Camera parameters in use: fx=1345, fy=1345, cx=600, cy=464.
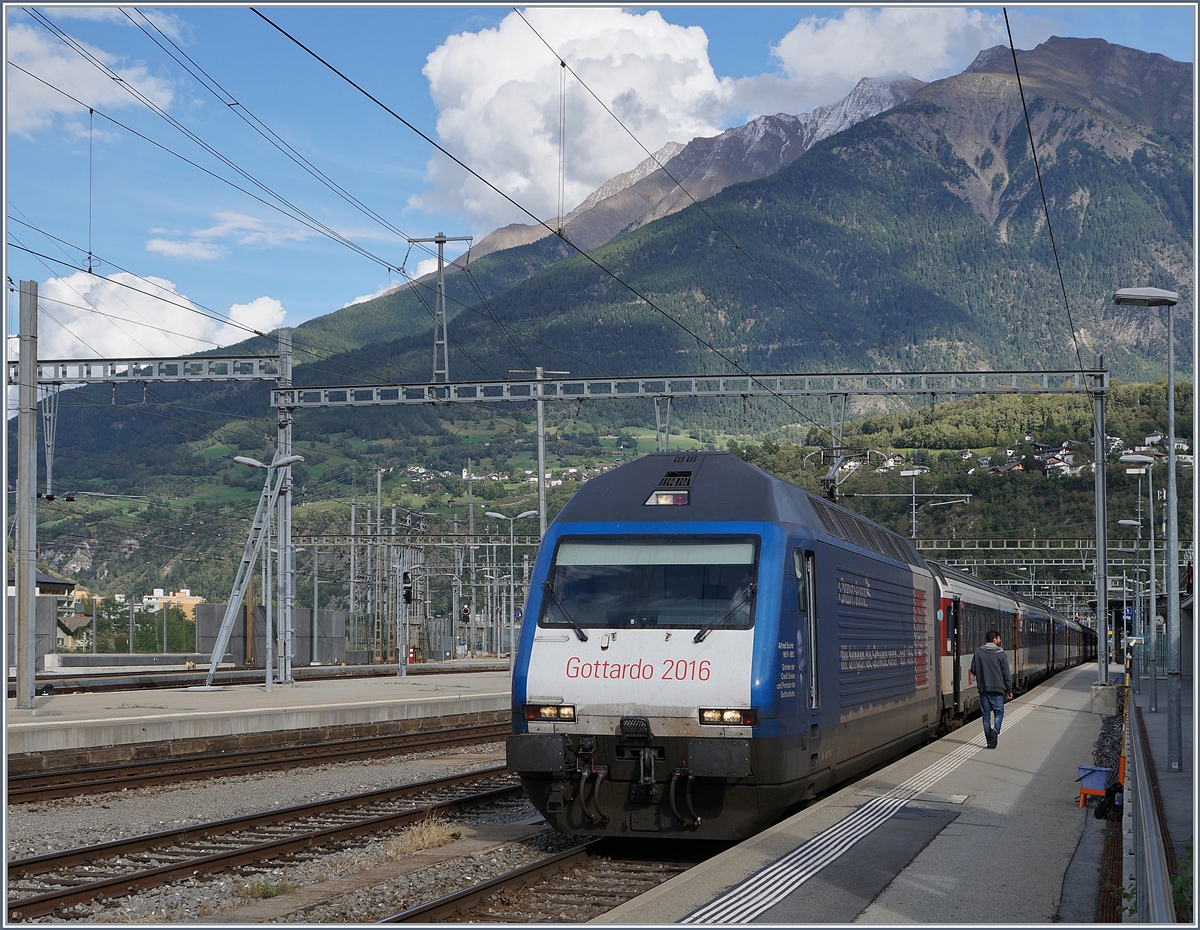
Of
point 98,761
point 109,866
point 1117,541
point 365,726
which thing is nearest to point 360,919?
point 109,866

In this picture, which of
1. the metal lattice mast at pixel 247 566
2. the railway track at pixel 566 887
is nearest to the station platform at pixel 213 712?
the metal lattice mast at pixel 247 566

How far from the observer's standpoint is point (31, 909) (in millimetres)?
9477

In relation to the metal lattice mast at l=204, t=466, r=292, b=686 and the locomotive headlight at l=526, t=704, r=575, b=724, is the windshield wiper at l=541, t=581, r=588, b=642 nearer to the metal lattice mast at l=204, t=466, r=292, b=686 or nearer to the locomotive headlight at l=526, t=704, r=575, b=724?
the locomotive headlight at l=526, t=704, r=575, b=724

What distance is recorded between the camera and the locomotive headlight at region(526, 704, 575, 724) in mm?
11211

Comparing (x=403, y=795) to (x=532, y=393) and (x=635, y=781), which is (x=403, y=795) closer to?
(x=635, y=781)

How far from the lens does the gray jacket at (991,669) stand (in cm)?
1952

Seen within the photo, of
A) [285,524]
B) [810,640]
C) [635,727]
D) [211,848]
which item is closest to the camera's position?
[635,727]

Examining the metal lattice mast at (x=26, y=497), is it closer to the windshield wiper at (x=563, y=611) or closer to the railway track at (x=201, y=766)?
the railway track at (x=201, y=766)

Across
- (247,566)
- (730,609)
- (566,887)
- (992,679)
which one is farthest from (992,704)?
(247,566)

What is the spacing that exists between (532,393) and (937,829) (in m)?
23.9

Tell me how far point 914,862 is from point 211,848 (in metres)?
6.22

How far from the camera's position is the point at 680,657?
1112 centimetres

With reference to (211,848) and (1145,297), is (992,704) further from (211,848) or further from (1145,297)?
(211,848)

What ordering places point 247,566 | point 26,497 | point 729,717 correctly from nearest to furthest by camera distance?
point 729,717
point 26,497
point 247,566
